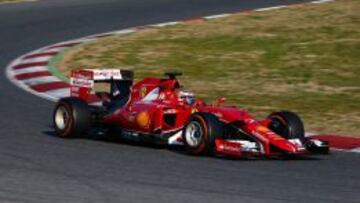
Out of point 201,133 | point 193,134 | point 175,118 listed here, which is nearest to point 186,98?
point 175,118

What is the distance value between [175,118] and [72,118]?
3.75 feet

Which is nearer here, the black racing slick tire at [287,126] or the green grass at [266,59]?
the black racing slick tire at [287,126]

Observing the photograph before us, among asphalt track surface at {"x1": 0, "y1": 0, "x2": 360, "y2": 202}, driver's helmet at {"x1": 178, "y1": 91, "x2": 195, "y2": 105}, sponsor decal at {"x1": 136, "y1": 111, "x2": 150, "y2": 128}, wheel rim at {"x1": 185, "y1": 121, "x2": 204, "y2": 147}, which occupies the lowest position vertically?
asphalt track surface at {"x1": 0, "y1": 0, "x2": 360, "y2": 202}

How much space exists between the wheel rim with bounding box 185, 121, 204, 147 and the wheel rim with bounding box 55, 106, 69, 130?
5.21 feet

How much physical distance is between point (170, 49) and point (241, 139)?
28.2ft

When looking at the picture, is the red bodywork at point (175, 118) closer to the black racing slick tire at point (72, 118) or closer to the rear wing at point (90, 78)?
the black racing slick tire at point (72, 118)

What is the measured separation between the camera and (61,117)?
39.4ft

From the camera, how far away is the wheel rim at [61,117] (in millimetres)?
11914

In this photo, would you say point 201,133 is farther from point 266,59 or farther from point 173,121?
point 266,59

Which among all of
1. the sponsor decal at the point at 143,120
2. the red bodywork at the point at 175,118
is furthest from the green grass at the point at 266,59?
the sponsor decal at the point at 143,120

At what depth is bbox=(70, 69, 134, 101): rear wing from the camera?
40.2ft

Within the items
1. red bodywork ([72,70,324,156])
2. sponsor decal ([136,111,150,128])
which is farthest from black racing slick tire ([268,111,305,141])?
sponsor decal ([136,111,150,128])

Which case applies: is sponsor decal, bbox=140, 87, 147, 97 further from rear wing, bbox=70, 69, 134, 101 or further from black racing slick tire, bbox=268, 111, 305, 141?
black racing slick tire, bbox=268, 111, 305, 141

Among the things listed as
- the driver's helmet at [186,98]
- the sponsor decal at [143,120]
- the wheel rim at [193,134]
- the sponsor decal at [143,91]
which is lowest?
the wheel rim at [193,134]
